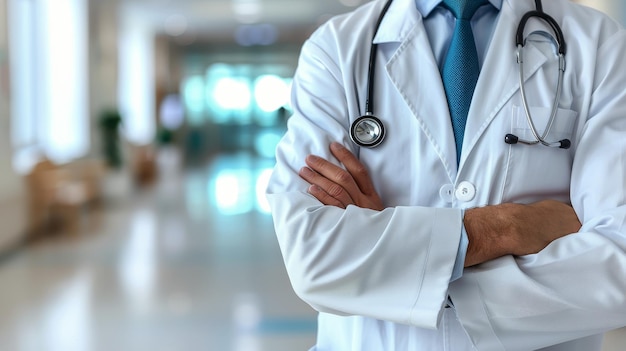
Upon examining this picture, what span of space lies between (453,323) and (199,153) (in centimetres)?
2229

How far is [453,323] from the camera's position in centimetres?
126

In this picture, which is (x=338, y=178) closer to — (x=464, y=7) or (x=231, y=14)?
(x=464, y=7)

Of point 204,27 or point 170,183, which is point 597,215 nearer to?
point 170,183

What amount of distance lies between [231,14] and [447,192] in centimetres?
1634

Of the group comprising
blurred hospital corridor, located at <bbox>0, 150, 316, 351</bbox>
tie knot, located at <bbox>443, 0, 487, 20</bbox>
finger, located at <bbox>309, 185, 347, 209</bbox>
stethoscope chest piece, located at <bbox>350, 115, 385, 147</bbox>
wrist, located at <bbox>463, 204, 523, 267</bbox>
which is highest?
tie knot, located at <bbox>443, 0, 487, 20</bbox>

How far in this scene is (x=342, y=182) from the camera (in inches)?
51.0

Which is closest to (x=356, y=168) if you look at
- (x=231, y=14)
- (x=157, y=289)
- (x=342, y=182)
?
(x=342, y=182)

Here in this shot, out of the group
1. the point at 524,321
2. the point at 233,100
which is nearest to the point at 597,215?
the point at 524,321

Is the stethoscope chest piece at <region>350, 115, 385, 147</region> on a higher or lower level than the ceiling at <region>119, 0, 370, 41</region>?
lower

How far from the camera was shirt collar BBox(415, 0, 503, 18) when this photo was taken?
4.59ft

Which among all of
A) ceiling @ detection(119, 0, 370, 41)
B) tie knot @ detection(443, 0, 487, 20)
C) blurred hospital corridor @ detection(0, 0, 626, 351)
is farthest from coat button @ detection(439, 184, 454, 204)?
ceiling @ detection(119, 0, 370, 41)

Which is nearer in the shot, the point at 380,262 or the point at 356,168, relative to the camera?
the point at 380,262

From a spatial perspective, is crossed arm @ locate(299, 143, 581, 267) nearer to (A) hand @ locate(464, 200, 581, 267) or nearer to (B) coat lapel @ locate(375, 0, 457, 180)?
(A) hand @ locate(464, 200, 581, 267)

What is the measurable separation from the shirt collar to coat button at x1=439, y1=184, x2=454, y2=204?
362mm
